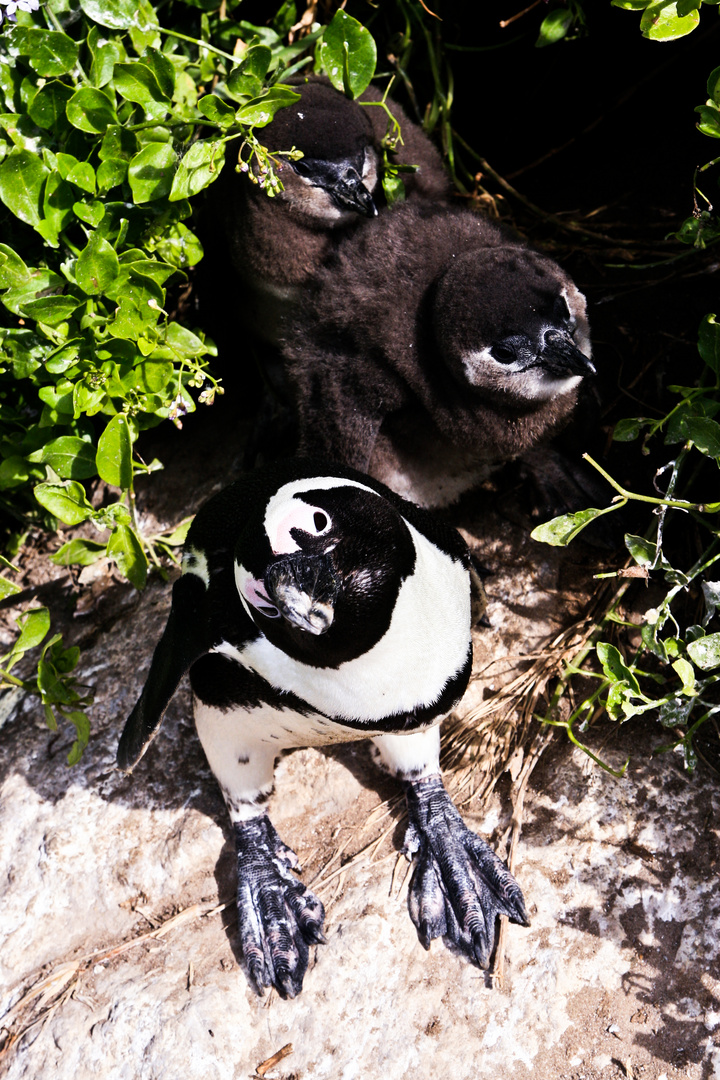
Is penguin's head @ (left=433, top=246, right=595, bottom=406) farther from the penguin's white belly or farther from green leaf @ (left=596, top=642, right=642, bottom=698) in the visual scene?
the penguin's white belly

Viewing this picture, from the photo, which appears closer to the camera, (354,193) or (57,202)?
(57,202)

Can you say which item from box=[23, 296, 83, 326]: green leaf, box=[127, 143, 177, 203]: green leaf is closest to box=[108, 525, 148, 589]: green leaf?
box=[23, 296, 83, 326]: green leaf

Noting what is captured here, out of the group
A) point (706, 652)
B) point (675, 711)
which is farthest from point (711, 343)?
point (675, 711)

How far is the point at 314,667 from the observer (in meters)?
1.64

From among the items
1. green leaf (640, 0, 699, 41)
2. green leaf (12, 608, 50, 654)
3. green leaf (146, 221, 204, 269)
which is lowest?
green leaf (12, 608, 50, 654)

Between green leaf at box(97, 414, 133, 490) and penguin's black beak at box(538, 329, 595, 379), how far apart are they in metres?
0.95

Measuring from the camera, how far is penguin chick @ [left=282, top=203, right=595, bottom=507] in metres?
2.02

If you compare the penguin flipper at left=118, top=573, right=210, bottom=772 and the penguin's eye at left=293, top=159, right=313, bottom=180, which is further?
the penguin's eye at left=293, top=159, right=313, bottom=180

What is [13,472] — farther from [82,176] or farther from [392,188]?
[392,188]

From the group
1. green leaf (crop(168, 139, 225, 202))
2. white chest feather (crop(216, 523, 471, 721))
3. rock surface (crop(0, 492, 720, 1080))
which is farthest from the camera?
green leaf (crop(168, 139, 225, 202))

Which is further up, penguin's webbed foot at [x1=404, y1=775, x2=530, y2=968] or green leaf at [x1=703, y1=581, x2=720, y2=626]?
green leaf at [x1=703, y1=581, x2=720, y2=626]

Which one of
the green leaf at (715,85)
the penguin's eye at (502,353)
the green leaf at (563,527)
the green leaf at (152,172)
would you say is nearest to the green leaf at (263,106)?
the green leaf at (152,172)

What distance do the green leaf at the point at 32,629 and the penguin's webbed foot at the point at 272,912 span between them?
25.4 inches

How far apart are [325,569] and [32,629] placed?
104 centimetres
